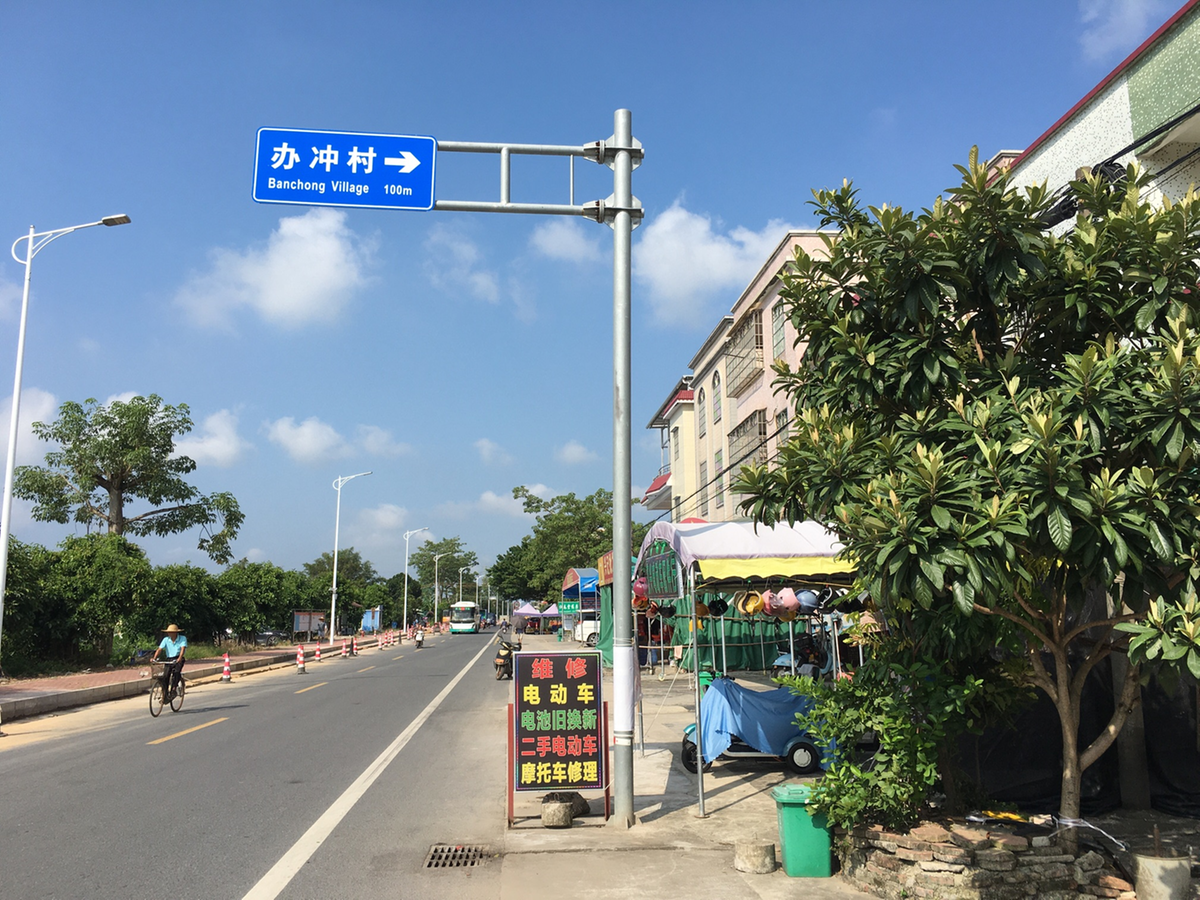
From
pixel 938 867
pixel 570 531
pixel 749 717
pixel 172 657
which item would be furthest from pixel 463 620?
pixel 938 867

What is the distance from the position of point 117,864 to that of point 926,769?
6.22 m

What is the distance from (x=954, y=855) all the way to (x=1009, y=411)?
3.08m

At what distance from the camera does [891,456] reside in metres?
5.46

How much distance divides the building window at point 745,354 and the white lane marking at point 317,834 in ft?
62.2

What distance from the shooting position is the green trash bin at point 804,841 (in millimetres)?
6512

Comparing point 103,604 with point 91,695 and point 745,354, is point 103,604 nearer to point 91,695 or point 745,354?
point 91,695

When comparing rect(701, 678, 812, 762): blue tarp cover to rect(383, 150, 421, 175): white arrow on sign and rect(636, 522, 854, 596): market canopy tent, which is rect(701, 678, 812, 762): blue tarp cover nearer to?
rect(636, 522, 854, 596): market canopy tent

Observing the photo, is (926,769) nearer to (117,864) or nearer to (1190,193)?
(1190,193)

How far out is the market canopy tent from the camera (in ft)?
31.2

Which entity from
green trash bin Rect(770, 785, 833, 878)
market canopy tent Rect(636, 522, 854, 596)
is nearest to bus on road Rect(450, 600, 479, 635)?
market canopy tent Rect(636, 522, 854, 596)

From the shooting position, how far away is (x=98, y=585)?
2780 cm

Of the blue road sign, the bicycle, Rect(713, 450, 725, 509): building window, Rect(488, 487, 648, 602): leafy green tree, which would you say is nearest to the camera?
the blue road sign

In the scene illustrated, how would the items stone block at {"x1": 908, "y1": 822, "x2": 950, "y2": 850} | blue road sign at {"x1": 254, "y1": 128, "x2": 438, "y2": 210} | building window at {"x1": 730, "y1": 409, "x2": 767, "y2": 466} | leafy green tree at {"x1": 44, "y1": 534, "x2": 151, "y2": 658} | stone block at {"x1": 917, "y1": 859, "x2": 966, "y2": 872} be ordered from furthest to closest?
building window at {"x1": 730, "y1": 409, "x2": 767, "y2": 466} < leafy green tree at {"x1": 44, "y1": 534, "x2": 151, "y2": 658} < blue road sign at {"x1": 254, "y1": 128, "x2": 438, "y2": 210} < stone block at {"x1": 908, "y1": 822, "x2": 950, "y2": 850} < stone block at {"x1": 917, "y1": 859, "x2": 966, "y2": 872}

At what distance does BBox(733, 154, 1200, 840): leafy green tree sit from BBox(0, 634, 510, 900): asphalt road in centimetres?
→ 395
